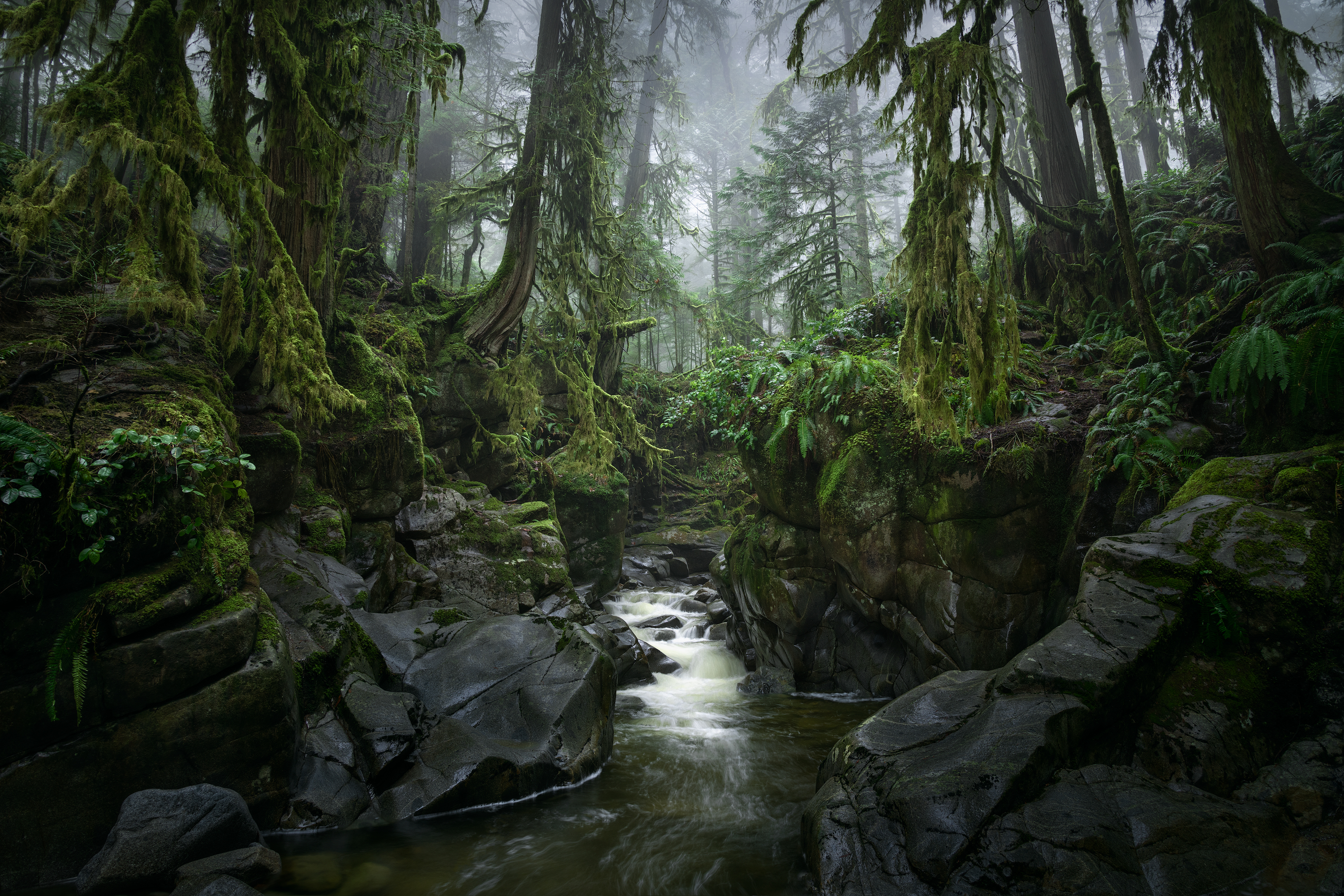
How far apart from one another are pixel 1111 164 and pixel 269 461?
955cm

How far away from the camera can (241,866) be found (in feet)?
12.1

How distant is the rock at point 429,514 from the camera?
29.7ft

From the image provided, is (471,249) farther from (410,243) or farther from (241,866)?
(241,866)

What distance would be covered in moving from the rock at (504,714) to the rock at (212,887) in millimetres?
1288

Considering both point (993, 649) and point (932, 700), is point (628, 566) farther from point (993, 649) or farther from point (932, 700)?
point (932, 700)

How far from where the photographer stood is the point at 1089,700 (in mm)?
3646

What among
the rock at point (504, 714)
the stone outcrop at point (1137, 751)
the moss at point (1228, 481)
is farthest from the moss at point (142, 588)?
the moss at point (1228, 481)

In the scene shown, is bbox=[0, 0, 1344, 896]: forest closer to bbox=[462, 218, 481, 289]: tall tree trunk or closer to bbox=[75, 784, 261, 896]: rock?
bbox=[75, 784, 261, 896]: rock

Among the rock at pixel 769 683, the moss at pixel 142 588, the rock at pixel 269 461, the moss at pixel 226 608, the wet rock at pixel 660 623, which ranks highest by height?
the rock at pixel 269 461

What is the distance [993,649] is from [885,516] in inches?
77.2

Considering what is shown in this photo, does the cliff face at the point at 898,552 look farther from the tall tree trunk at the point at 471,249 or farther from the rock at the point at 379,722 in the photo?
the tall tree trunk at the point at 471,249

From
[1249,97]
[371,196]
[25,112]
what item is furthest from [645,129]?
[1249,97]

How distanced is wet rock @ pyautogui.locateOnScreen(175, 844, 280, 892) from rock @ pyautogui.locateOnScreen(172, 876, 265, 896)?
1.7 inches

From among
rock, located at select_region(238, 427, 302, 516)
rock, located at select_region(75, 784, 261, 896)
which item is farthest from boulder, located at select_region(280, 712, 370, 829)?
rock, located at select_region(238, 427, 302, 516)
